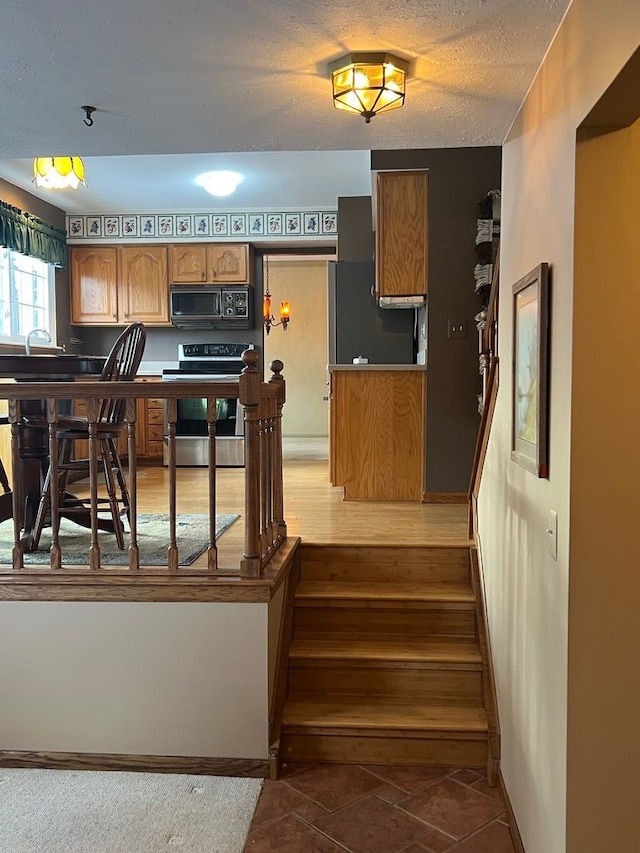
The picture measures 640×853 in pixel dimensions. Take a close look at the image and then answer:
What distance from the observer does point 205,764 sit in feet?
9.01

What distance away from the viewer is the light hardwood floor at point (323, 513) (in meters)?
3.62

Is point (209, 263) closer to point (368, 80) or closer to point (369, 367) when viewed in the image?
point (369, 367)

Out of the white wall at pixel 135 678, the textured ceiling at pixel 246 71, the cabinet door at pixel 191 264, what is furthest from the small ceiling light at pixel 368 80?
the cabinet door at pixel 191 264

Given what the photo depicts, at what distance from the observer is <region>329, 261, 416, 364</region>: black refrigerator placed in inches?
225

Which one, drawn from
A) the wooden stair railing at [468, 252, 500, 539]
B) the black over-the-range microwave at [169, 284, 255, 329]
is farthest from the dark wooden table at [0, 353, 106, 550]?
the black over-the-range microwave at [169, 284, 255, 329]

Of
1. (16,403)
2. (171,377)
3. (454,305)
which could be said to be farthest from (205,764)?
(171,377)

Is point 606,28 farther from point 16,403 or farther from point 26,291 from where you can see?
point 26,291

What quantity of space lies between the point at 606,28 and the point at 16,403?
2.37 meters

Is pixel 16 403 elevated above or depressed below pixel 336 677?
above

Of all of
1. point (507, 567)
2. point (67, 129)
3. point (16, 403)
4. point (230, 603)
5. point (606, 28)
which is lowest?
point (230, 603)

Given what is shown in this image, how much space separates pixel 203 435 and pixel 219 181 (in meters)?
2.33

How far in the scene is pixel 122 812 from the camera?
2449 millimetres

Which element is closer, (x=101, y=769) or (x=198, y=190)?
(x=101, y=769)

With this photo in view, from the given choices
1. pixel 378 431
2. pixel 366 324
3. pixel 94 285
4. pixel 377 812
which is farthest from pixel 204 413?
pixel 377 812
